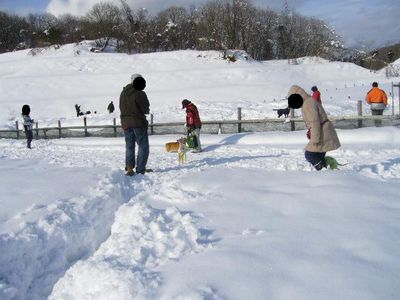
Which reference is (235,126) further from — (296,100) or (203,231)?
(203,231)

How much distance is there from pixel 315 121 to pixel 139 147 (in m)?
3.44

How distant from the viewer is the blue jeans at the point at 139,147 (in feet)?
28.0

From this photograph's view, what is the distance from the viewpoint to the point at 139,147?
28.1 ft

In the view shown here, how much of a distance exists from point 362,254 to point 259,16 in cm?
6794

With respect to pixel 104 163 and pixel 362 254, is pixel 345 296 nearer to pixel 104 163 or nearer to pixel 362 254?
pixel 362 254

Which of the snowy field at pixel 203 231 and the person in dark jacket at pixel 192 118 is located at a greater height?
the person in dark jacket at pixel 192 118

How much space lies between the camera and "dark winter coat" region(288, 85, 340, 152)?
7168mm

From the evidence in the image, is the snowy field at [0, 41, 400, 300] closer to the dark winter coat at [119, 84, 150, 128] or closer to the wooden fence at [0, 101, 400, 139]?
the dark winter coat at [119, 84, 150, 128]

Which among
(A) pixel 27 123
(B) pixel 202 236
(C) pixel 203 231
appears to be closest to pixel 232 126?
(A) pixel 27 123

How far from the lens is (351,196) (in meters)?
5.70

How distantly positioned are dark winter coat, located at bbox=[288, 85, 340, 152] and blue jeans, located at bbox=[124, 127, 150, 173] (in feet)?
9.89

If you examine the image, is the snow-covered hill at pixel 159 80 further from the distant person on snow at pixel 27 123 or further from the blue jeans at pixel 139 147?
the blue jeans at pixel 139 147

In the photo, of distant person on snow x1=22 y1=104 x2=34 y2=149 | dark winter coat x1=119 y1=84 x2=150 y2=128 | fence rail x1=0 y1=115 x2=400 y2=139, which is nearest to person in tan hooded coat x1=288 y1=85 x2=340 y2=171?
dark winter coat x1=119 y1=84 x2=150 y2=128

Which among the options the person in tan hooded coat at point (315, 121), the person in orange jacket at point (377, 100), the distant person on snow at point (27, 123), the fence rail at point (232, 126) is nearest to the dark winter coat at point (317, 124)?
the person in tan hooded coat at point (315, 121)
